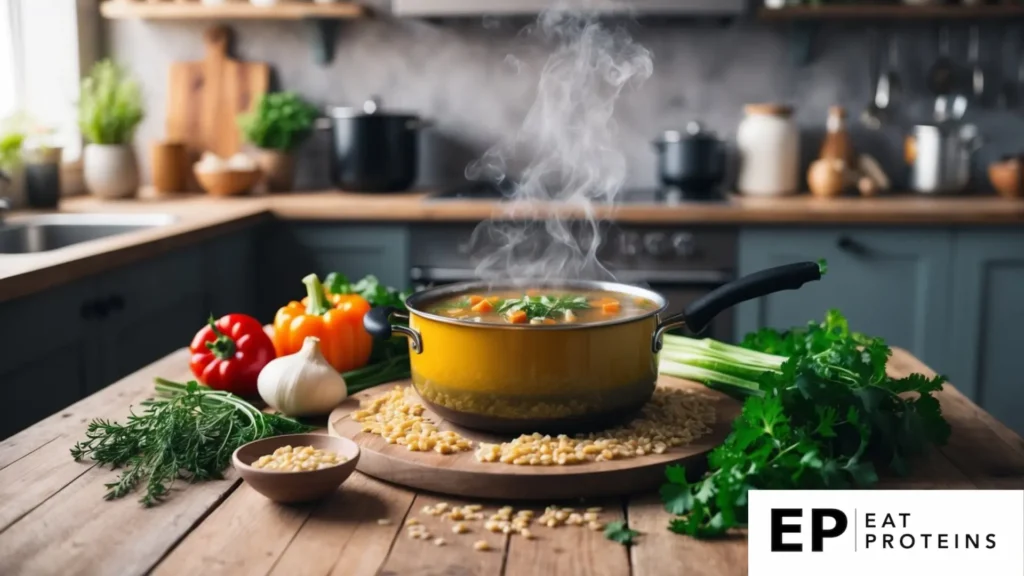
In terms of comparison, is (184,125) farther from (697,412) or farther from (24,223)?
(697,412)

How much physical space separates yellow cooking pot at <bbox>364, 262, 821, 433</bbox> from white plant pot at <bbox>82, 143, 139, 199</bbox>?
8.47 feet

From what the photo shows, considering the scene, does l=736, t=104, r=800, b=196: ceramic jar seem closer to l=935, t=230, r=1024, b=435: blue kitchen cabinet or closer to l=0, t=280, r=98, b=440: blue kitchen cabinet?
l=935, t=230, r=1024, b=435: blue kitchen cabinet

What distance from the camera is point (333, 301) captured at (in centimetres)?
158

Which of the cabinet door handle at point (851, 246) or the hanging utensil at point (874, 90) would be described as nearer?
the cabinet door handle at point (851, 246)

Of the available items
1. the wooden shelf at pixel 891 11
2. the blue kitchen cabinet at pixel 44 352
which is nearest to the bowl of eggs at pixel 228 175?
the blue kitchen cabinet at pixel 44 352

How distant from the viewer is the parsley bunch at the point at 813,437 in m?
0.95

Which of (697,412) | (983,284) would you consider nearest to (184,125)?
(983,284)

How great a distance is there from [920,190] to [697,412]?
2583 millimetres

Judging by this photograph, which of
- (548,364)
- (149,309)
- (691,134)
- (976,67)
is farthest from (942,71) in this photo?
(548,364)

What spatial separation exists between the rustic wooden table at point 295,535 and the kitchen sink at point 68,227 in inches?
79.1

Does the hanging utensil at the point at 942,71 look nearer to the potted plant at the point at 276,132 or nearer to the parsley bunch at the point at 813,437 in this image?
the potted plant at the point at 276,132

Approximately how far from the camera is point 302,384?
125 centimetres

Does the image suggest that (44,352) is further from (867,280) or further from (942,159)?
(942,159)

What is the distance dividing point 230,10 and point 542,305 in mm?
2705
